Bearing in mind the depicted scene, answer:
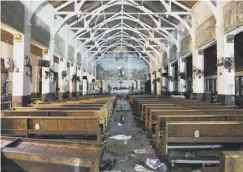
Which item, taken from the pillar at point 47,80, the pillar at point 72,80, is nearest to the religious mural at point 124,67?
the pillar at point 72,80

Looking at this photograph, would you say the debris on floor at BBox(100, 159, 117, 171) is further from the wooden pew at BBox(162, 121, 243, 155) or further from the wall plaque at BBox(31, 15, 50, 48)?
the wall plaque at BBox(31, 15, 50, 48)

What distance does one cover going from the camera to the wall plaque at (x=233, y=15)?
7656 mm

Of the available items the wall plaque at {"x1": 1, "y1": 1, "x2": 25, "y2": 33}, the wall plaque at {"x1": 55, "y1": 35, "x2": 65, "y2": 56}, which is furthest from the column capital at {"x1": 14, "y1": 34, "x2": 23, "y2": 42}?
the wall plaque at {"x1": 55, "y1": 35, "x2": 65, "y2": 56}

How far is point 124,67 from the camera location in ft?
107

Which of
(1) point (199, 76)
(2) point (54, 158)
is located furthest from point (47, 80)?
(2) point (54, 158)

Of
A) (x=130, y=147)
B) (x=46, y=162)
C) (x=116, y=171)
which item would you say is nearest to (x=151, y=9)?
(x=130, y=147)

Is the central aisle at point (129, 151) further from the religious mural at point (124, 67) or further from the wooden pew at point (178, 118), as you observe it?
the religious mural at point (124, 67)

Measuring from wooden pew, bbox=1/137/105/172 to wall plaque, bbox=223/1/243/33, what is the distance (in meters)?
6.99

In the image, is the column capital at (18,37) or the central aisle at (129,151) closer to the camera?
the central aisle at (129,151)

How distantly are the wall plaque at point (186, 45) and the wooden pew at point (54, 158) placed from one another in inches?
472

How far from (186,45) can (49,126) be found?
11.1m

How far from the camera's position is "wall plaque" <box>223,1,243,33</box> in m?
7.66

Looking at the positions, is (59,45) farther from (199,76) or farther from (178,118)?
(178,118)

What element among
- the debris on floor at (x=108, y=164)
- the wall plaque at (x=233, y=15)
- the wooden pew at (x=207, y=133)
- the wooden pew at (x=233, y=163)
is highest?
the wall plaque at (x=233, y=15)
